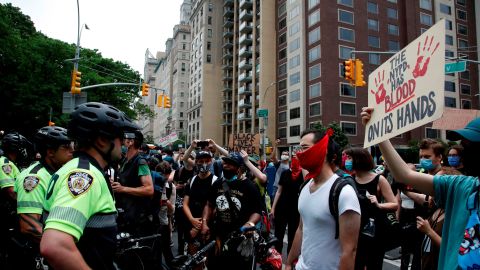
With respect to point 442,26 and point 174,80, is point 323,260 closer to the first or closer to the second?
point 442,26

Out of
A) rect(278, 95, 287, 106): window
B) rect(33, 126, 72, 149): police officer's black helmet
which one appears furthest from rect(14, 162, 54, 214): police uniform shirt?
rect(278, 95, 287, 106): window

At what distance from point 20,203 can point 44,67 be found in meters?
34.6

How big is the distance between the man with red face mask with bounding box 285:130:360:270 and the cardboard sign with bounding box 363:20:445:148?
0.47m

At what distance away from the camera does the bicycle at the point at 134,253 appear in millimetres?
4071

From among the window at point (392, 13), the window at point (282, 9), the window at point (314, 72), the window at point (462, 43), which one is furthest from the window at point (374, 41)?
the window at point (462, 43)

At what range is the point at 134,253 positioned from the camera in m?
4.25

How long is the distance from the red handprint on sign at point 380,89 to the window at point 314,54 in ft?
166

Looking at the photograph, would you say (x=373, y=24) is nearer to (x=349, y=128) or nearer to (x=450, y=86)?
(x=450, y=86)

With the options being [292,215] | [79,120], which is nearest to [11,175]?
[79,120]

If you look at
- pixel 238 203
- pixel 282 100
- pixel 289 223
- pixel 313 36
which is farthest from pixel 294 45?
pixel 238 203

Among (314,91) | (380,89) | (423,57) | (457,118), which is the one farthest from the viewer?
(314,91)

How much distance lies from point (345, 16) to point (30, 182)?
181 ft

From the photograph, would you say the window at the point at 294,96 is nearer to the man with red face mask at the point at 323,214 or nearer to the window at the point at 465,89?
the window at the point at 465,89

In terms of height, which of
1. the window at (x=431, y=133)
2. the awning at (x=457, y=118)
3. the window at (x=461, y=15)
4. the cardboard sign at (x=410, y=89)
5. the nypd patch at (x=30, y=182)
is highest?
the window at (x=461, y=15)
